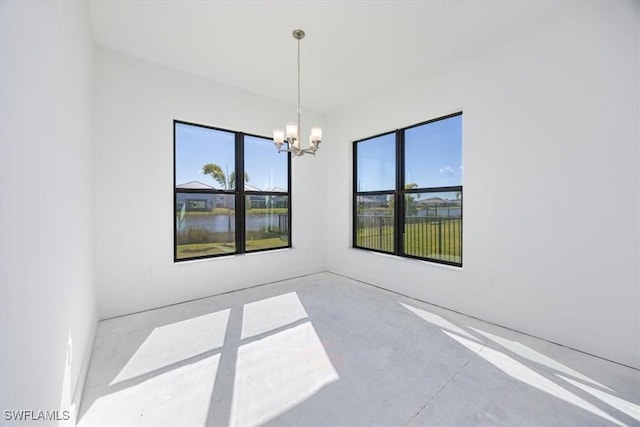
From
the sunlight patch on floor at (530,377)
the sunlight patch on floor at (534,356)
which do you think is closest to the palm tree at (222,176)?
the sunlight patch on floor at (530,377)

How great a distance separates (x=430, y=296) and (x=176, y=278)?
11.4 feet

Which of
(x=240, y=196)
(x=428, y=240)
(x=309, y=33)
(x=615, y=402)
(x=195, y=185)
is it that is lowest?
(x=615, y=402)

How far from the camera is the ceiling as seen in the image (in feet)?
8.32

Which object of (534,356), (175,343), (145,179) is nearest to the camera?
(534,356)

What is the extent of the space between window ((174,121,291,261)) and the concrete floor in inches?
46.5

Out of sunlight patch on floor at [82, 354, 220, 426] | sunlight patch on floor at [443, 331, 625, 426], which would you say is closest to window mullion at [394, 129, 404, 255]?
sunlight patch on floor at [443, 331, 625, 426]

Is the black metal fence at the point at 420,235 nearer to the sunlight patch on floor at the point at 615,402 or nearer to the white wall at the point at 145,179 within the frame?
the sunlight patch on floor at the point at 615,402

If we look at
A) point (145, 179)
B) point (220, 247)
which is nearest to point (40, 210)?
point (145, 179)

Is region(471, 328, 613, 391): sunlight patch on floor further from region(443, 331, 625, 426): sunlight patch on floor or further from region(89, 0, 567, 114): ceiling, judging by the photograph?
region(89, 0, 567, 114): ceiling

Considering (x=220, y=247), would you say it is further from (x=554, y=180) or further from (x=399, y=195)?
(x=554, y=180)

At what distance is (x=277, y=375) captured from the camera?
2.10m

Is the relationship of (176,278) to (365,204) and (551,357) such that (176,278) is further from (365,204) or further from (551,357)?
(551,357)

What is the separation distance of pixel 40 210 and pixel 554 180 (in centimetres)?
379

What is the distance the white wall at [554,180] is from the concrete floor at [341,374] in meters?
0.33
